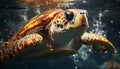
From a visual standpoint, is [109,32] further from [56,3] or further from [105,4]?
[56,3]

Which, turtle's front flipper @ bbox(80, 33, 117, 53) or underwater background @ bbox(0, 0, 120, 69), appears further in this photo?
underwater background @ bbox(0, 0, 120, 69)

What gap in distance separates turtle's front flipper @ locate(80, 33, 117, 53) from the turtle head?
49 cm

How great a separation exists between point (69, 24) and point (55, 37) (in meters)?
0.61

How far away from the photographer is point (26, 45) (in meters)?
5.03

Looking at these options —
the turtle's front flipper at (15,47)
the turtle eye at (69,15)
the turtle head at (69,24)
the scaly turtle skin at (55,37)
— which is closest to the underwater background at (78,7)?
the turtle's front flipper at (15,47)

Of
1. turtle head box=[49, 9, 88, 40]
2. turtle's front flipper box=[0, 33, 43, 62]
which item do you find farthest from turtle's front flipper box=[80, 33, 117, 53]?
turtle's front flipper box=[0, 33, 43, 62]

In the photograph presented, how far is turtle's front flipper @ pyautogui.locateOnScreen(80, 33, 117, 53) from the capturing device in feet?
18.7

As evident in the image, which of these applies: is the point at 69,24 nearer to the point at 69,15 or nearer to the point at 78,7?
the point at 69,15

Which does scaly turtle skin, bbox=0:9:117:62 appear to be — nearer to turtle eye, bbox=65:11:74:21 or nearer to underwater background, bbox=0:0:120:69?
turtle eye, bbox=65:11:74:21

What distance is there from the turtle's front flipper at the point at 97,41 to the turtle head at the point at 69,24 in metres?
0.49

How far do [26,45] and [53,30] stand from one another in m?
0.77

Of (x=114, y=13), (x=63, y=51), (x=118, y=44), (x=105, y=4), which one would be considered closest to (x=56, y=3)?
(x=105, y=4)

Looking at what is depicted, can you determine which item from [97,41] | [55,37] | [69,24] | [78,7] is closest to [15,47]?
[55,37]

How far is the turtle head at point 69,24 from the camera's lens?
4762 millimetres
